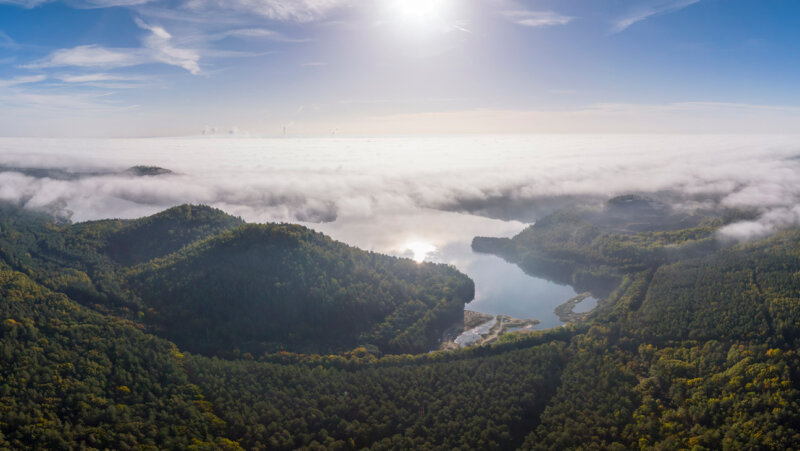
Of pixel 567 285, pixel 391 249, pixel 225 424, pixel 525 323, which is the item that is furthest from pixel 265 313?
pixel 567 285

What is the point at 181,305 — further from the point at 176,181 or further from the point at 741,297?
the point at 176,181

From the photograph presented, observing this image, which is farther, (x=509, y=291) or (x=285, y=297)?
(x=509, y=291)

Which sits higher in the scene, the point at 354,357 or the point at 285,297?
the point at 285,297

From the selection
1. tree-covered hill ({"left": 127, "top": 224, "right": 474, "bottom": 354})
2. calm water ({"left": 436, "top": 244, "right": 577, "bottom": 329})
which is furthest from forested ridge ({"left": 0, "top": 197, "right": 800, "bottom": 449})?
calm water ({"left": 436, "top": 244, "right": 577, "bottom": 329})

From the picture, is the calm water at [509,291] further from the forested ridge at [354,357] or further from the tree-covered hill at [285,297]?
the tree-covered hill at [285,297]

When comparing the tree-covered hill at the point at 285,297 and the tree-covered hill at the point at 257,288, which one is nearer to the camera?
the tree-covered hill at the point at 285,297

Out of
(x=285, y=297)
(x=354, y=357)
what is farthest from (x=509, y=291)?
(x=285, y=297)

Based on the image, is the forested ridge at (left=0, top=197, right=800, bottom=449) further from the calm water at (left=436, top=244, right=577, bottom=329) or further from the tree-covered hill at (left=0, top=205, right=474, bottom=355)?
the calm water at (left=436, top=244, right=577, bottom=329)

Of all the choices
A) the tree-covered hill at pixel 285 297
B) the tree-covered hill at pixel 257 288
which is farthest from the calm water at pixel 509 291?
the tree-covered hill at pixel 285 297

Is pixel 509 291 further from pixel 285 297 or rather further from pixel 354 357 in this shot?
pixel 285 297
